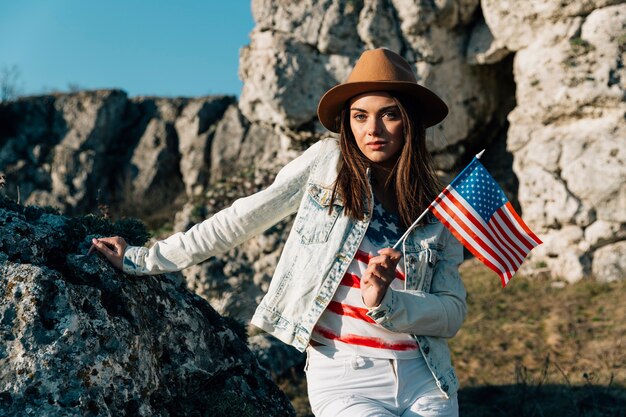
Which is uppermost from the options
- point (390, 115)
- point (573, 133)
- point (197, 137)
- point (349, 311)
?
point (197, 137)

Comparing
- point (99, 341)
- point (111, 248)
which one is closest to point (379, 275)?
point (99, 341)

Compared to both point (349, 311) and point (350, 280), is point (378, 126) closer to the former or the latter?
point (350, 280)

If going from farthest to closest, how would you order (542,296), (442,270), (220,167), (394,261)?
(220,167), (542,296), (442,270), (394,261)

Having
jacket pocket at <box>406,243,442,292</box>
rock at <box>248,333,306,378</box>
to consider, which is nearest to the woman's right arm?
jacket pocket at <box>406,243,442,292</box>

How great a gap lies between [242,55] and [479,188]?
980 cm

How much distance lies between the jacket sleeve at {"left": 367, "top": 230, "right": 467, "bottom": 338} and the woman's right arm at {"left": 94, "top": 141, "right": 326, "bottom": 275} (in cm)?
60

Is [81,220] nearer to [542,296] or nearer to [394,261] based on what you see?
[394,261]

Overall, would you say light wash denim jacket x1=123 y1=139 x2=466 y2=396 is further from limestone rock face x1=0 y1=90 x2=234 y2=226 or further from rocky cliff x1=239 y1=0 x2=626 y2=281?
limestone rock face x1=0 y1=90 x2=234 y2=226

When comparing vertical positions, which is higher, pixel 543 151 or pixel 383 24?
pixel 383 24

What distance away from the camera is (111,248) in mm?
3203

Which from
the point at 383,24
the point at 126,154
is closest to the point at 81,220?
the point at 383,24

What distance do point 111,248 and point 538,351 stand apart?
603 cm

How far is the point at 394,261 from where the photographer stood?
102 inches

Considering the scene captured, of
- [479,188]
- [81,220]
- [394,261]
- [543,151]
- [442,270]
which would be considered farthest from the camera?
[543,151]
